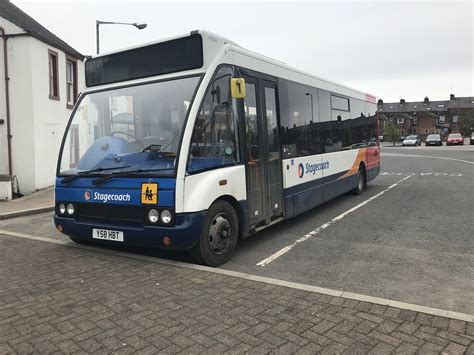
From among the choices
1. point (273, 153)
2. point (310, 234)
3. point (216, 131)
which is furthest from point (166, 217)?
point (310, 234)

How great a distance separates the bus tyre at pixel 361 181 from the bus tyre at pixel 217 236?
A: 6915 mm

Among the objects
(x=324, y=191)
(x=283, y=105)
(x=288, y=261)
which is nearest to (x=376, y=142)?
(x=324, y=191)

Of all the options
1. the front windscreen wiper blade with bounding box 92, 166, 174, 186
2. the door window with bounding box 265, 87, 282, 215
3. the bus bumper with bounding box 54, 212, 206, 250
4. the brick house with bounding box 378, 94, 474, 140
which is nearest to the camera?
the bus bumper with bounding box 54, 212, 206, 250

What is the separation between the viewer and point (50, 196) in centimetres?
1314

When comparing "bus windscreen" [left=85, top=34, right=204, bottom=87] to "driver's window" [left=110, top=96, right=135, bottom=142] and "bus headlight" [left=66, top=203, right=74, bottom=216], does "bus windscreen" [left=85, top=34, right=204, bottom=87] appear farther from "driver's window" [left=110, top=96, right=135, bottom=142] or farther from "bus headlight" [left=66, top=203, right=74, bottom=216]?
"bus headlight" [left=66, top=203, right=74, bottom=216]

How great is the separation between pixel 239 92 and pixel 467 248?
4.10 m

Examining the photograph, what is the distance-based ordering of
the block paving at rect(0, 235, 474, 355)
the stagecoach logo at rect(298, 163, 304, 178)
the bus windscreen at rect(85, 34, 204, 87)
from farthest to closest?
the stagecoach logo at rect(298, 163, 304, 178), the bus windscreen at rect(85, 34, 204, 87), the block paving at rect(0, 235, 474, 355)

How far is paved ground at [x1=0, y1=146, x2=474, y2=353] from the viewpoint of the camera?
11.5ft

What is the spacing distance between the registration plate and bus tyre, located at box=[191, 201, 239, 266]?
0.98 meters

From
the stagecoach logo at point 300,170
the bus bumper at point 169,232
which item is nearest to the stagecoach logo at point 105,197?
the bus bumper at point 169,232

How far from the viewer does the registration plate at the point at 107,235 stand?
554 cm

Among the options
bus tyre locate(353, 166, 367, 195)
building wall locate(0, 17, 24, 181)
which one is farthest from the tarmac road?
building wall locate(0, 17, 24, 181)

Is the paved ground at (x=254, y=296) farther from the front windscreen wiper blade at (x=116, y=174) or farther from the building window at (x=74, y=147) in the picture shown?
the building window at (x=74, y=147)

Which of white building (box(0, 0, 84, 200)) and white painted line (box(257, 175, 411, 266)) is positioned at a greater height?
white building (box(0, 0, 84, 200))
